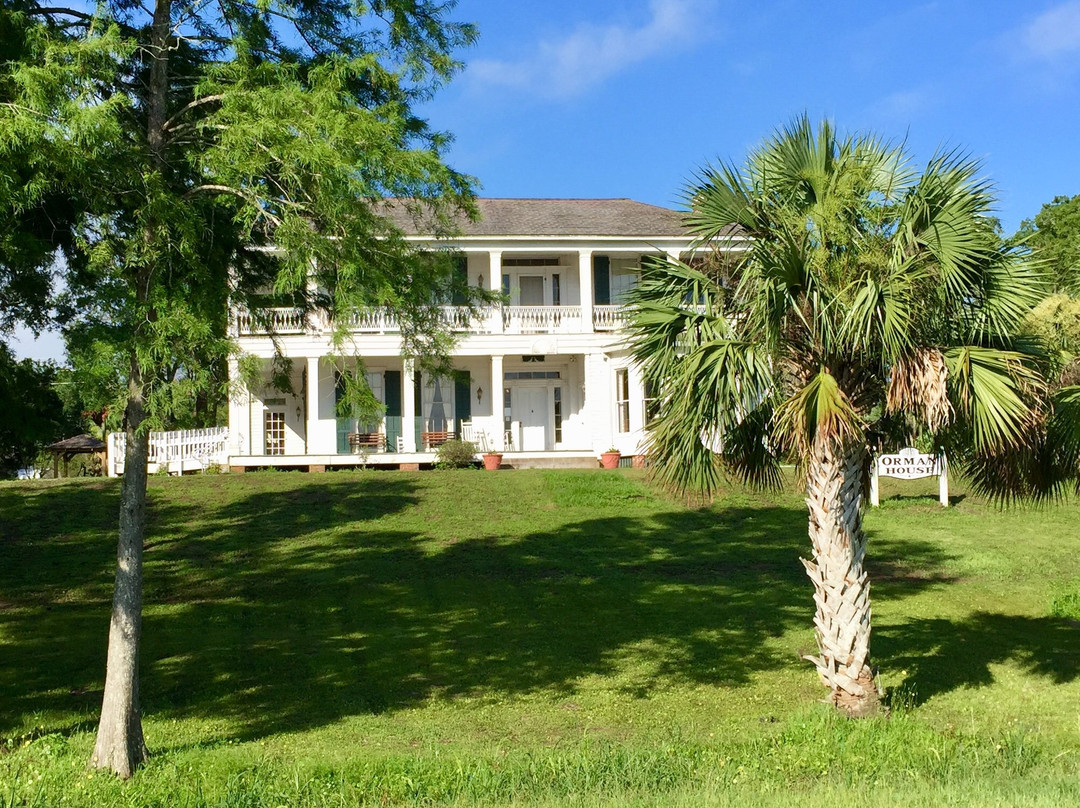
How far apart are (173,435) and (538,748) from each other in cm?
2028

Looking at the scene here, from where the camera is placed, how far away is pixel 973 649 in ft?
43.9

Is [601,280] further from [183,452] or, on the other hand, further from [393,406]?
[183,452]

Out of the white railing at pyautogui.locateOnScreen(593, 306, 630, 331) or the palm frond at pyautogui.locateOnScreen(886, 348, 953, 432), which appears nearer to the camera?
the palm frond at pyautogui.locateOnScreen(886, 348, 953, 432)

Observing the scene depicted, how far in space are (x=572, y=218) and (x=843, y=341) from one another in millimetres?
21531

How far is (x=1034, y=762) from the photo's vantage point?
862 centimetres

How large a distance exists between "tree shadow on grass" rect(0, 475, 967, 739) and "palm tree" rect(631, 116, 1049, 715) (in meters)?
2.66

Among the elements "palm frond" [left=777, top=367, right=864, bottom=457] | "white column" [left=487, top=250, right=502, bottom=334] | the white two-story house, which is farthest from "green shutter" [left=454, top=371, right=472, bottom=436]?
"palm frond" [left=777, top=367, right=864, bottom=457]

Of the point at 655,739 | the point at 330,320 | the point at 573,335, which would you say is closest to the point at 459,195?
the point at 330,320

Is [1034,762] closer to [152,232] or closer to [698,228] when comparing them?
[698,228]

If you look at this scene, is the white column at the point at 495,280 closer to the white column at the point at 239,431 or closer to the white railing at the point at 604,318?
the white railing at the point at 604,318

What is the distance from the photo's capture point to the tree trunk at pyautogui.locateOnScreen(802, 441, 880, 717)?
10.4 m

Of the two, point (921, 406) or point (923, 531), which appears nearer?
point (921, 406)

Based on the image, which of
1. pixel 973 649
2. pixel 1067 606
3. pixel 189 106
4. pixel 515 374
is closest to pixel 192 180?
pixel 189 106

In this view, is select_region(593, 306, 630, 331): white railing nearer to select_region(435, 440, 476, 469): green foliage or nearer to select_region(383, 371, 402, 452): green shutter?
select_region(435, 440, 476, 469): green foliage
